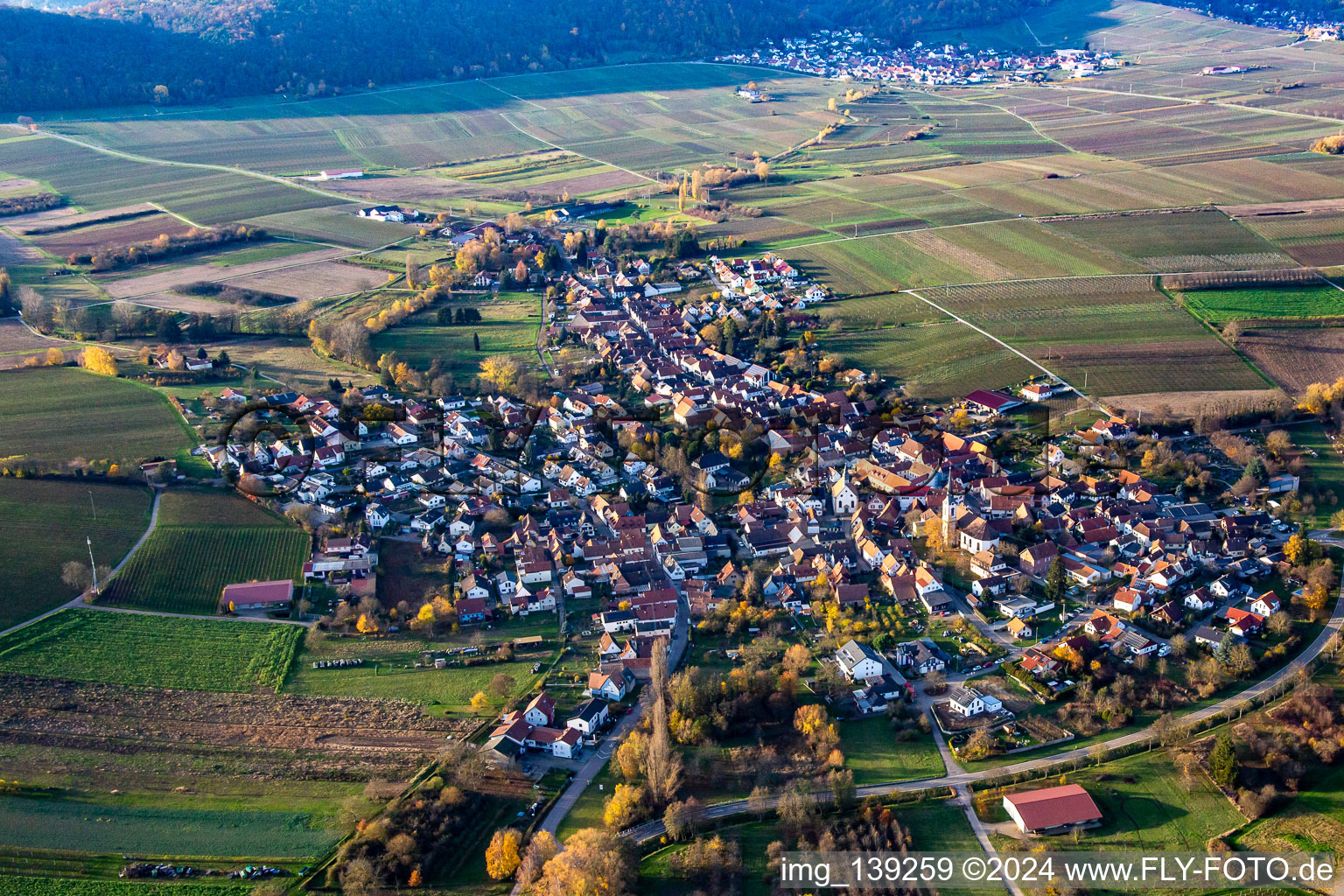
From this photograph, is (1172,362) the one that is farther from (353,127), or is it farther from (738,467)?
Result: (353,127)

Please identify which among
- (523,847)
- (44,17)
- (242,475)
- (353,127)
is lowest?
(523,847)

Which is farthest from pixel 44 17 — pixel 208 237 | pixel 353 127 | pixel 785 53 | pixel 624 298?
pixel 785 53

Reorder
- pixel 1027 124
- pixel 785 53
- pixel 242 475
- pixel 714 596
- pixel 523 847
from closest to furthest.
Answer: pixel 523 847, pixel 714 596, pixel 242 475, pixel 1027 124, pixel 785 53

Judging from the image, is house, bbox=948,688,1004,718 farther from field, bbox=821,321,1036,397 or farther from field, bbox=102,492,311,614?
field, bbox=821,321,1036,397

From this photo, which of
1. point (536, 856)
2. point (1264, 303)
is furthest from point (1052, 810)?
point (1264, 303)

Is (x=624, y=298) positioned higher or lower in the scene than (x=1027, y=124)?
lower

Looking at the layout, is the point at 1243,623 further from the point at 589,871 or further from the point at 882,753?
the point at 589,871

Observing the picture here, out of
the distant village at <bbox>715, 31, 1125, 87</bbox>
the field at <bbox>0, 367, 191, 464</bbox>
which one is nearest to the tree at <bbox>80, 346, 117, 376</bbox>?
the field at <bbox>0, 367, 191, 464</bbox>

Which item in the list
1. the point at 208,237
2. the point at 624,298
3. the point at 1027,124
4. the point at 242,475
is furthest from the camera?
the point at 1027,124
